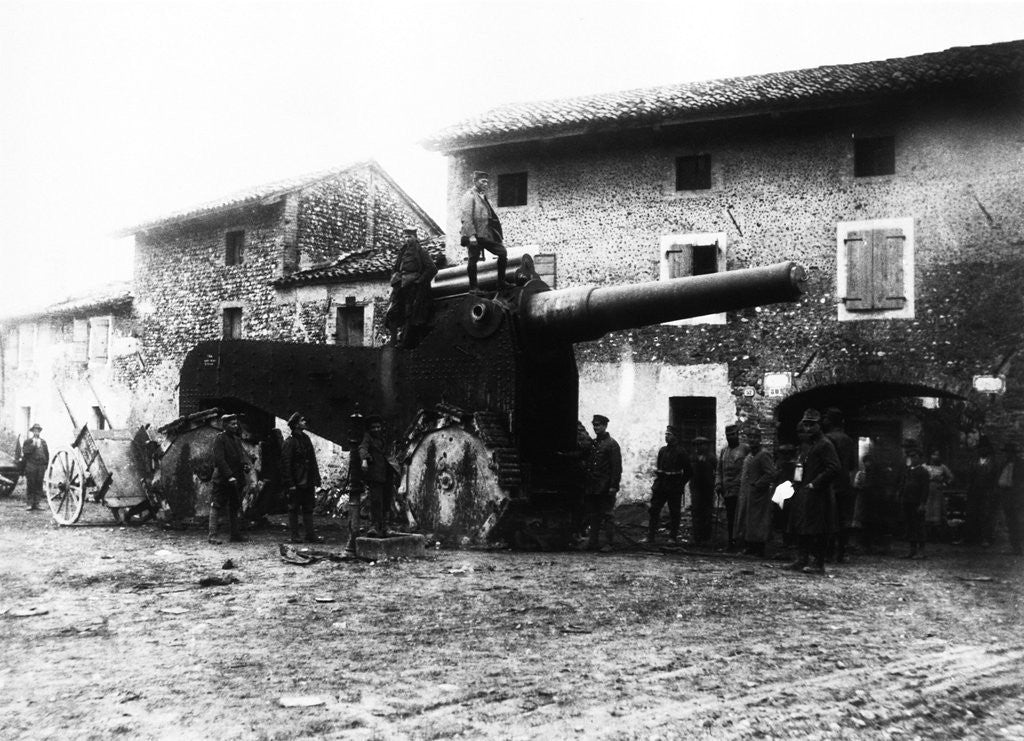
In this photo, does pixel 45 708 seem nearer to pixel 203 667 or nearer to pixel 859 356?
pixel 203 667

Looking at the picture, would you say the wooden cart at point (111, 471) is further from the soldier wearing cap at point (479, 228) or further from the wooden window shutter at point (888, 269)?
the wooden window shutter at point (888, 269)

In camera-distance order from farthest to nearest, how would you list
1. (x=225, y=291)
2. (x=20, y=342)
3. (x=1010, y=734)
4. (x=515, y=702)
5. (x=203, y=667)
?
1. (x=20, y=342)
2. (x=225, y=291)
3. (x=203, y=667)
4. (x=515, y=702)
5. (x=1010, y=734)

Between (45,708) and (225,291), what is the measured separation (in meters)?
21.7

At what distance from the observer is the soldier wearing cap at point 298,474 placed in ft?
38.8

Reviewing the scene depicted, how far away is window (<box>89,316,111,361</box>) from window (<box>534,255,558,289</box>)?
15214 millimetres

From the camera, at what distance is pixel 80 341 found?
29.2 m

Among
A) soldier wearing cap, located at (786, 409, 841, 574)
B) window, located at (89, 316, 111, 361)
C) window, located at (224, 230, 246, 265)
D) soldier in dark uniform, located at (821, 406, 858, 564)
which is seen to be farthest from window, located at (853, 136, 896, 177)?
window, located at (89, 316, 111, 361)

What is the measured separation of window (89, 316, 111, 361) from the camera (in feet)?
93.1

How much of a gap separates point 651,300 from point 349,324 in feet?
45.1

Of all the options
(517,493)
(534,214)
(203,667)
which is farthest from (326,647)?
(534,214)

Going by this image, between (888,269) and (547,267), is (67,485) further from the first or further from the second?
(888,269)

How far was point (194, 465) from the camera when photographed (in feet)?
42.4

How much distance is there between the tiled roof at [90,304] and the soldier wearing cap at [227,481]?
17742 mm

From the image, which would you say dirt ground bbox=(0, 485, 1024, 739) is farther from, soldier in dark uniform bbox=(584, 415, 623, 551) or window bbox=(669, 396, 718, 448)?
window bbox=(669, 396, 718, 448)
